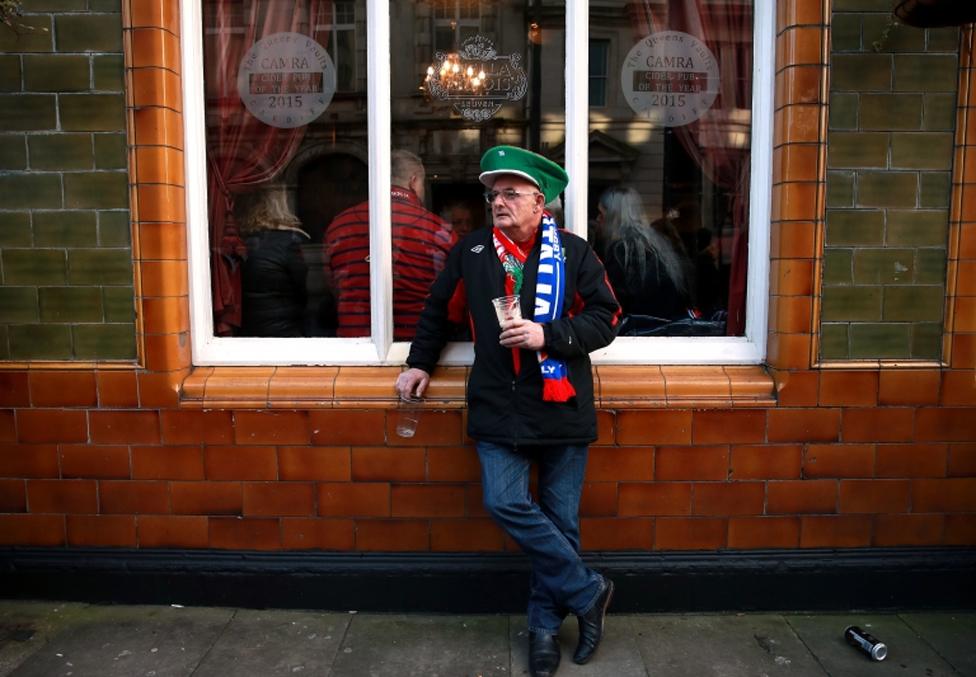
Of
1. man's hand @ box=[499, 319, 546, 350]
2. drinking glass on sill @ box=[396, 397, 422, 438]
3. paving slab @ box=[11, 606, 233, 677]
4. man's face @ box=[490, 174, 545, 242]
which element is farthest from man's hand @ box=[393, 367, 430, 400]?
paving slab @ box=[11, 606, 233, 677]

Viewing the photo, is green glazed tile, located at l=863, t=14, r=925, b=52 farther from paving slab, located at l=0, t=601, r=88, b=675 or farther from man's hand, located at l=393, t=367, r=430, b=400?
paving slab, located at l=0, t=601, r=88, b=675

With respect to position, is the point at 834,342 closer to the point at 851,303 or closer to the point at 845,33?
the point at 851,303

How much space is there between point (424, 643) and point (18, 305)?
2430 millimetres

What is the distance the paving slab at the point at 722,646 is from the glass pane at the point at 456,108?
5.53ft

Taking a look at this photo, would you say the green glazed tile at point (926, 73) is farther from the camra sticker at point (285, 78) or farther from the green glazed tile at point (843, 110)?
the camra sticker at point (285, 78)

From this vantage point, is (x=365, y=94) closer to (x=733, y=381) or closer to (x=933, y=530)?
(x=733, y=381)

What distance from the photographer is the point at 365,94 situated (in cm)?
396

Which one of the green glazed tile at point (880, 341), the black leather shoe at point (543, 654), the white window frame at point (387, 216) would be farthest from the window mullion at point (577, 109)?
the black leather shoe at point (543, 654)

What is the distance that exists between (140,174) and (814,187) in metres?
3.02

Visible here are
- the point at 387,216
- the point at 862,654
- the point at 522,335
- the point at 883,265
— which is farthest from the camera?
the point at 387,216

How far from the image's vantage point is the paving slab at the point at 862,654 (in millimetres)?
3295

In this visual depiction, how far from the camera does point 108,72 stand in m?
3.58

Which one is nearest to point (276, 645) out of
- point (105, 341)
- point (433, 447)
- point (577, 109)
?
point (433, 447)

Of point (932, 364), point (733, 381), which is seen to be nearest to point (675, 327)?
point (733, 381)
